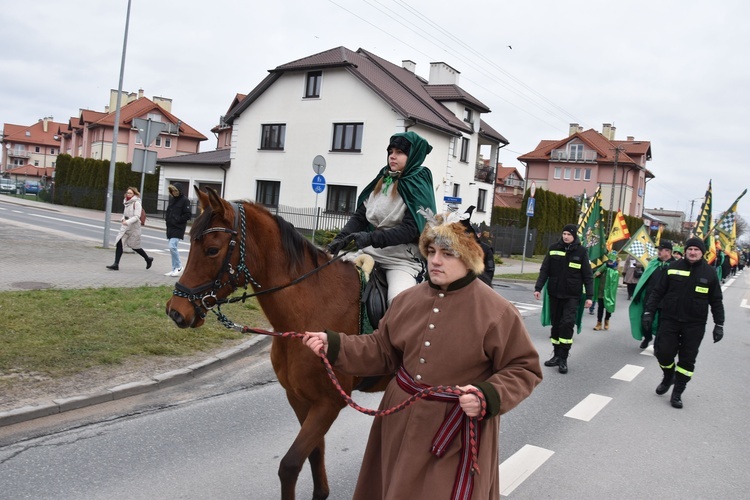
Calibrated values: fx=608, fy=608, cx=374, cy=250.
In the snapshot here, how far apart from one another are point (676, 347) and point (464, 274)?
5836mm

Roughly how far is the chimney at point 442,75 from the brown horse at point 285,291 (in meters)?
38.9

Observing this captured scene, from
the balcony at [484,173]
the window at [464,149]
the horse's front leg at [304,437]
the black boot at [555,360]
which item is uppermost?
the window at [464,149]

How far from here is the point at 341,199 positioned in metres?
33.4

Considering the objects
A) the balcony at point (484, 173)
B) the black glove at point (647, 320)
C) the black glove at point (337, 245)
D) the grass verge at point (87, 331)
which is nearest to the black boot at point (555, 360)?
the black glove at point (647, 320)

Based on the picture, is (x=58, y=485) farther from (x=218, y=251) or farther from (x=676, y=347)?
(x=676, y=347)

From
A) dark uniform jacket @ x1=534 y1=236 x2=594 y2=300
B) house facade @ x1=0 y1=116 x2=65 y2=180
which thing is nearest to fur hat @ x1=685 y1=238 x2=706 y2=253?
dark uniform jacket @ x1=534 y1=236 x2=594 y2=300

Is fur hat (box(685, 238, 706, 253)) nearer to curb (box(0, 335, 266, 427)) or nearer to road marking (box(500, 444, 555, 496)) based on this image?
road marking (box(500, 444, 555, 496))

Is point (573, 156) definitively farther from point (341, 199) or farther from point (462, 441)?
point (462, 441)

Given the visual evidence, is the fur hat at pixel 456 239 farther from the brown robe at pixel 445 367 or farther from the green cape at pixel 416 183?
the green cape at pixel 416 183

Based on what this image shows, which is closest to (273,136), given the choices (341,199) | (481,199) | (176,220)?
(341,199)

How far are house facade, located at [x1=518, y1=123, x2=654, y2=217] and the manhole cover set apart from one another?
6589 centimetres

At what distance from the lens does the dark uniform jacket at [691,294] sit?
733cm

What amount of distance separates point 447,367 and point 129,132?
6749cm

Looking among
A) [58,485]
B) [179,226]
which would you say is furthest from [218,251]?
[179,226]
